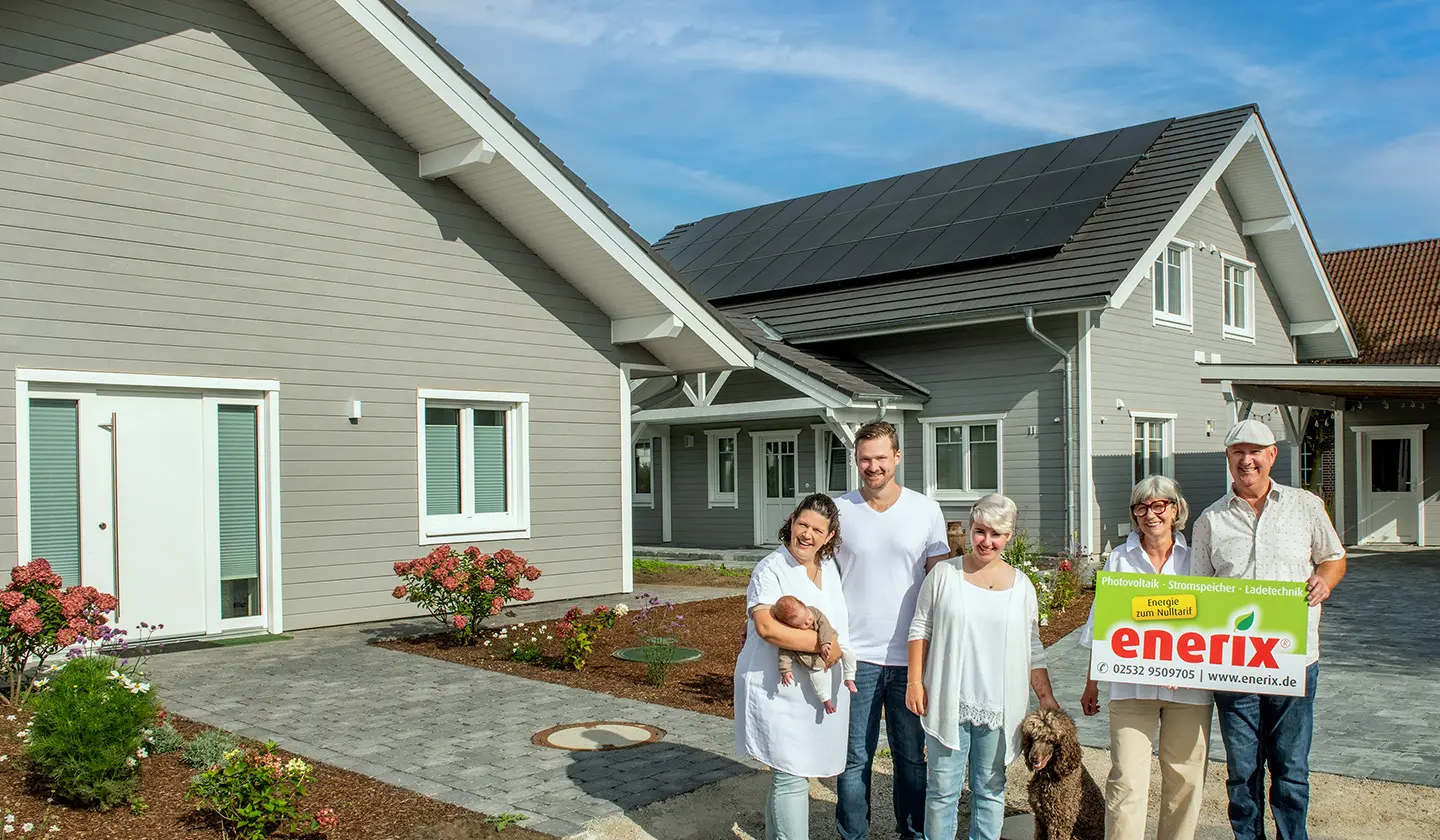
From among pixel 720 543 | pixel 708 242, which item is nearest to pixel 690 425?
pixel 720 543

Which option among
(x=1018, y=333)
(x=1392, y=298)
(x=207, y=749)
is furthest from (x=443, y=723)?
(x=1392, y=298)

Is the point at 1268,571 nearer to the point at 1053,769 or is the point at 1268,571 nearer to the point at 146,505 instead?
the point at 1053,769

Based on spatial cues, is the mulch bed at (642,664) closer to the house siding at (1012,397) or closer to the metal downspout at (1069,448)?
the metal downspout at (1069,448)

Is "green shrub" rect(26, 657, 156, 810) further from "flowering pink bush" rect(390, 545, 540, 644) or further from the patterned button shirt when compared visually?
the patterned button shirt

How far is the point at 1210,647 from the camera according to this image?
15.1ft

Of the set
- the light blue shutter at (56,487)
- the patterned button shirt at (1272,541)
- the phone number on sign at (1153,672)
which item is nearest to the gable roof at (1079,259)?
the patterned button shirt at (1272,541)

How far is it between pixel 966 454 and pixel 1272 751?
13.6 meters

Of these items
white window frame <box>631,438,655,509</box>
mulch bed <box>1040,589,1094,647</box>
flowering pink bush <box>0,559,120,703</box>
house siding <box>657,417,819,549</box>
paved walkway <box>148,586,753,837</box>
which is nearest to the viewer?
paved walkway <box>148,586,753,837</box>

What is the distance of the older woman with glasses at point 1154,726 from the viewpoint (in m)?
4.67

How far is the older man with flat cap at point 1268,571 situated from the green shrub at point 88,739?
484cm

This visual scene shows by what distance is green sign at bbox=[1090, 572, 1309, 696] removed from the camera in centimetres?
455

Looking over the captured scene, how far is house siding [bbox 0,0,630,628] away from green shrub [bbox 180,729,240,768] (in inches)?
155

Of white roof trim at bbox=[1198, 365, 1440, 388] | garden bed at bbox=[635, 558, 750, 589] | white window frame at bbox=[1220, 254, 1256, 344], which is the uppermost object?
white window frame at bbox=[1220, 254, 1256, 344]

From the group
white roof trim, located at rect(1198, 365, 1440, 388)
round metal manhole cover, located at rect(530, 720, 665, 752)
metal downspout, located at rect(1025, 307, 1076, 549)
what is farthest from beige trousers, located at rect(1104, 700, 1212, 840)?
white roof trim, located at rect(1198, 365, 1440, 388)
